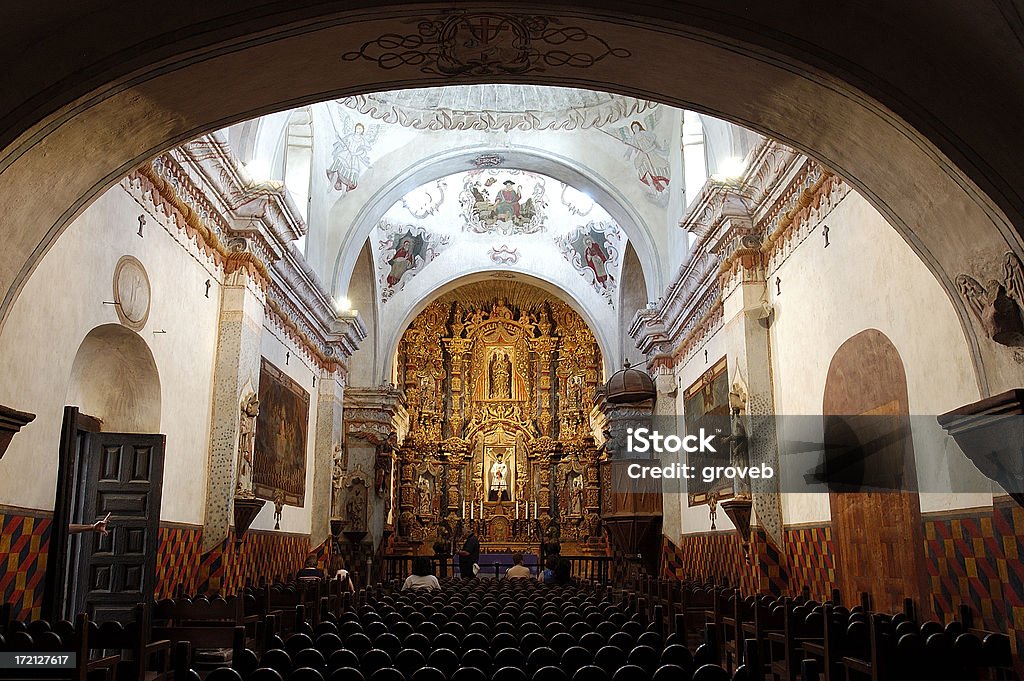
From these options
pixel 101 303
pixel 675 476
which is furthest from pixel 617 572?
pixel 101 303

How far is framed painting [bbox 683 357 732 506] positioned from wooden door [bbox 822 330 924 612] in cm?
317

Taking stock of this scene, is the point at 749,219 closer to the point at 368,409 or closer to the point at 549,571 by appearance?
the point at 549,571

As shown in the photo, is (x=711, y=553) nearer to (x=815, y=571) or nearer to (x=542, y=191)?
(x=815, y=571)

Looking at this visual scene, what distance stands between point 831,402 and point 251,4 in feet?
20.9

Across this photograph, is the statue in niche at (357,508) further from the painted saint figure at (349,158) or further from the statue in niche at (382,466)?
the painted saint figure at (349,158)

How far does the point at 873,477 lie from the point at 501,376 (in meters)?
19.6

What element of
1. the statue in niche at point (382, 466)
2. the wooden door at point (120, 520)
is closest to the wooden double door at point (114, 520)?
the wooden door at point (120, 520)

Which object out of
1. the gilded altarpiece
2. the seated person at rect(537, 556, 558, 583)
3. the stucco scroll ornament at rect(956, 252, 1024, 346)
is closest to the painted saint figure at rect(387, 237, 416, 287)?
the gilded altarpiece

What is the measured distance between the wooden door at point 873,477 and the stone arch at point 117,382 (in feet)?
22.6

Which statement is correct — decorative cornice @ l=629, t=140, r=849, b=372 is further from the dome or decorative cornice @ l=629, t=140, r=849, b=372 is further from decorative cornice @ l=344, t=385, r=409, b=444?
decorative cornice @ l=344, t=385, r=409, b=444

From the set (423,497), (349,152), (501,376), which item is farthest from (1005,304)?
(501,376)

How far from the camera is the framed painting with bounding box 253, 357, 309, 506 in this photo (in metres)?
12.6

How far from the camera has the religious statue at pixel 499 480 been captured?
26156 mm

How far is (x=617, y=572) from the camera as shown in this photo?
67.6ft
